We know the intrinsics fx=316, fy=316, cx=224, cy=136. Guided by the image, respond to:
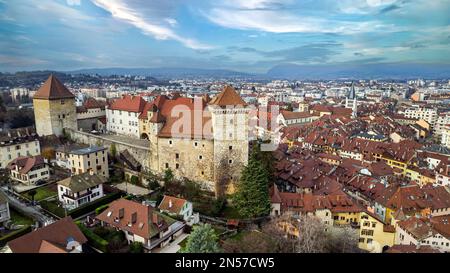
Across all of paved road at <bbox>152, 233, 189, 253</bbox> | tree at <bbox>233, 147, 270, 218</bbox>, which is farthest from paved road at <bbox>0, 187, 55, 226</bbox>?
tree at <bbox>233, 147, 270, 218</bbox>

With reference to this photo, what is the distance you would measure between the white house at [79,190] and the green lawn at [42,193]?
1.41m

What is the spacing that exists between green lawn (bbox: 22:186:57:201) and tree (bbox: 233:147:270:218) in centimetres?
1109

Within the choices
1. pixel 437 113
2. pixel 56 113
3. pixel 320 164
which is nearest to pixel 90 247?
pixel 56 113

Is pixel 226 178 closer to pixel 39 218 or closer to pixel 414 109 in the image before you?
pixel 39 218

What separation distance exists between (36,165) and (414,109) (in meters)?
63.8

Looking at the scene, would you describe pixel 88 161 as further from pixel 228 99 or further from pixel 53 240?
pixel 228 99

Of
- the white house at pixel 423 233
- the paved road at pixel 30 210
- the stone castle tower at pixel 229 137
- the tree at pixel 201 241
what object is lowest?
the white house at pixel 423 233

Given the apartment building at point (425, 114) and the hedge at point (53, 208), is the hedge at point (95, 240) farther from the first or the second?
the apartment building at point (425, 114)

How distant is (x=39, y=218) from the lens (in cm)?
1570

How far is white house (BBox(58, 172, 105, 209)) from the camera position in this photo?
1680 centimetres

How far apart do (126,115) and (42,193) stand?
10.6 m

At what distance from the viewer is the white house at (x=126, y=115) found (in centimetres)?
2694

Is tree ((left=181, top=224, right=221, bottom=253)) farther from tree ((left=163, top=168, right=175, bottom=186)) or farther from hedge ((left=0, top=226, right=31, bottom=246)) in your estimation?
tree ((left=163, top=168, right=175, bottom=186))

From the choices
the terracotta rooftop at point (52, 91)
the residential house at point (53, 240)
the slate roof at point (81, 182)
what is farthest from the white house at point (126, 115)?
the residential house at point (53, 240)
